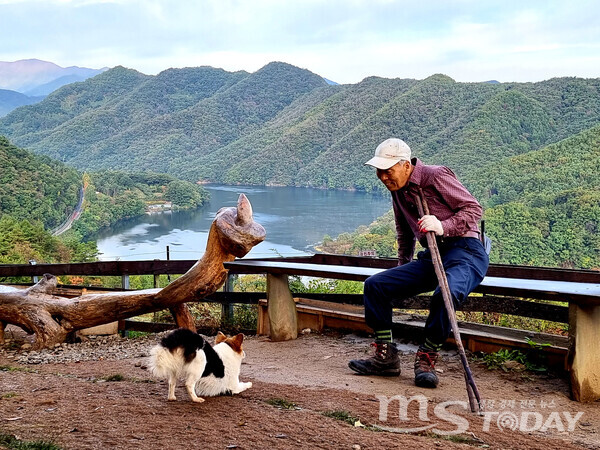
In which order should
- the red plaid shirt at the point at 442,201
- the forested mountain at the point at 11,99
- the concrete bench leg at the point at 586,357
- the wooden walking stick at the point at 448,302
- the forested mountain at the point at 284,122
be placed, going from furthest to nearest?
the forested mountain at the point at 11,99, the forested mountain at the point at 284,122, the red plaid shirt at the point at 442,201, the concrete bench leg at the point at 586,357, the wooden walking stick at the point at 448,302

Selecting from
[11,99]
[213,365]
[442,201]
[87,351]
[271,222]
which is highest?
[11,99]

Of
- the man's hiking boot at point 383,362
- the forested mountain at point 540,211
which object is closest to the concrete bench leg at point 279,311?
the man's hiking boot at point 383,362

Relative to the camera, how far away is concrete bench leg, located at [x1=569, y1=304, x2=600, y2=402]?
397 centimetres

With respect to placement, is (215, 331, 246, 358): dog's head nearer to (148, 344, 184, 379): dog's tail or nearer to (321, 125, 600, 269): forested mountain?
(148, 344, 184, 379): dog's tail

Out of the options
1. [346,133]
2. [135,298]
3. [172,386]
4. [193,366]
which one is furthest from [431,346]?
[346,133]

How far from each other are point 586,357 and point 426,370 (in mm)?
918

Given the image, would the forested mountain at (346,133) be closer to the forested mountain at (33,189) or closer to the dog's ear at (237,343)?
the forested mountain at (33,189)

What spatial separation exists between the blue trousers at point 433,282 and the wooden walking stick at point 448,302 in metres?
0.08

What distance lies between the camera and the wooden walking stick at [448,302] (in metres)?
3.71

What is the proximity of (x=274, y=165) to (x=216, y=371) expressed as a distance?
69.8m

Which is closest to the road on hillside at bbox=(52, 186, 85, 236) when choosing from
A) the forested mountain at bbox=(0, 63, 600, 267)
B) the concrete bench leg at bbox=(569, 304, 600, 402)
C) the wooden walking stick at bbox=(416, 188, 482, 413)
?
the forested mountain at bbox=(0, 63, 600, 267)

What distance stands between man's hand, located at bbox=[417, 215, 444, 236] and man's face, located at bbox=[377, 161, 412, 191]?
0.30m

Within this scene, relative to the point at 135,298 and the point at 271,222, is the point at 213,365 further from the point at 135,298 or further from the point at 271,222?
the point at 271,222

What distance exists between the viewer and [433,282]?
4375 millimetres
